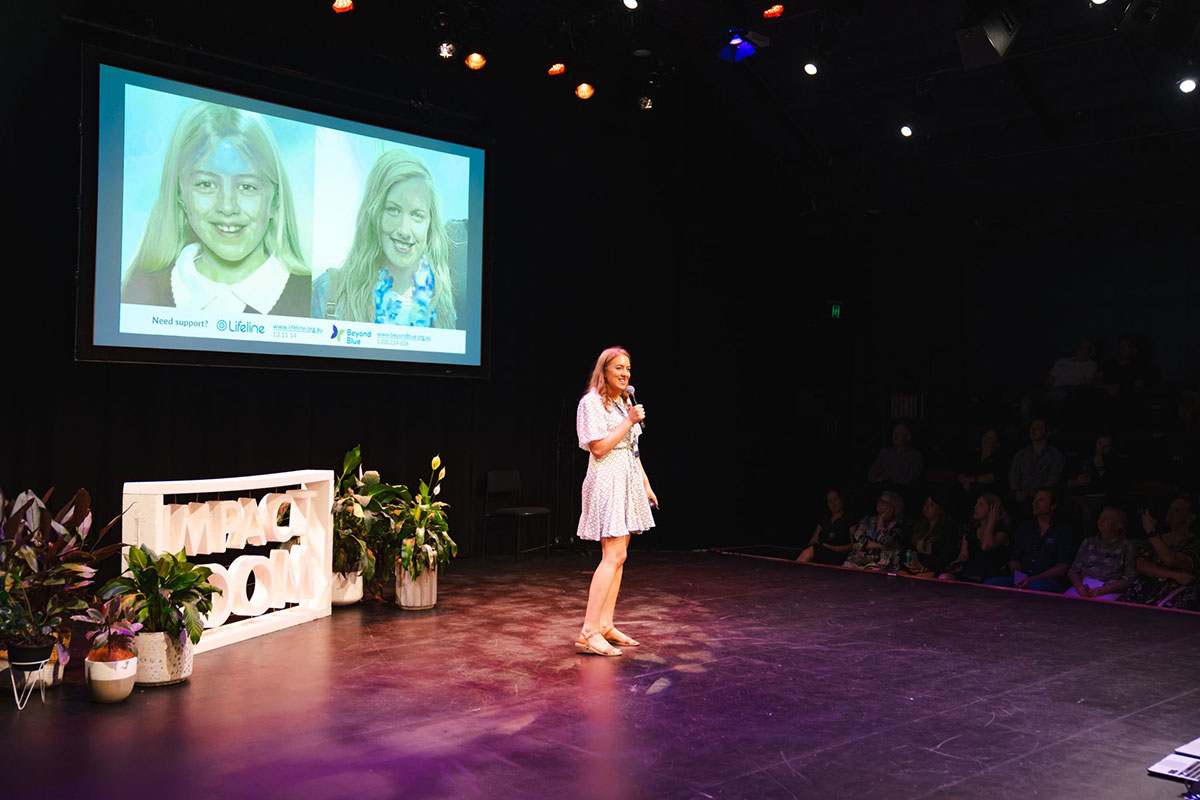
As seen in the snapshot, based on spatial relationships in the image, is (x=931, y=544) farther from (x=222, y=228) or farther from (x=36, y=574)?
(x=36, y=574)

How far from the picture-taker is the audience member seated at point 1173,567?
20.4ft

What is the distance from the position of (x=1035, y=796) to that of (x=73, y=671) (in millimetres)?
3640

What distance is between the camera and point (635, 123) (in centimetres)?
906

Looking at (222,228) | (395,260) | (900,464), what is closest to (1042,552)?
(900,464)

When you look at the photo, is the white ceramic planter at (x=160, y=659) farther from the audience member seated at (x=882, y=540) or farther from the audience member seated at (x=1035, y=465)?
the audience member seated at (x=1035, y=465)

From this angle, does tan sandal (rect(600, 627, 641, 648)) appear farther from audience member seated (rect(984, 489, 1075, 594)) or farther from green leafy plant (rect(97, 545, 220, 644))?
audience member seated (rect(984, 489, 1075, 594))

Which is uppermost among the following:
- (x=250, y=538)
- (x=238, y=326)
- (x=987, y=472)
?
(x=238, y=326)

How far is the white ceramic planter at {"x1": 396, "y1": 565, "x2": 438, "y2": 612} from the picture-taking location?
5.79 meters

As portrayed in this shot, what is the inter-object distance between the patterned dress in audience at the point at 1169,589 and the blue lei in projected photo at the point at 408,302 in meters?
4.85

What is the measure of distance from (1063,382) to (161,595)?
7.71m

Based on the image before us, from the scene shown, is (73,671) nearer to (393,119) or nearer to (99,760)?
(99,760)

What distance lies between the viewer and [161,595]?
413cm

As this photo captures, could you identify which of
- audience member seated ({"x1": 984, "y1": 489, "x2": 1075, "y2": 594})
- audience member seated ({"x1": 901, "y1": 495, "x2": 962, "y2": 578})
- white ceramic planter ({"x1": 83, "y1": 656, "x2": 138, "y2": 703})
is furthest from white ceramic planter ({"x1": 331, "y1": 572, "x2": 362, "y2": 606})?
audience member seated ({"x1": 984, "y1": 489, "x2": 1075, "y2": 594})

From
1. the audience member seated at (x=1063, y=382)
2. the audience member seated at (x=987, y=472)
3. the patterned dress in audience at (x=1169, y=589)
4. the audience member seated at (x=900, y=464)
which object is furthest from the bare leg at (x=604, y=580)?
the audience member seated at (x=1063, y=382)
